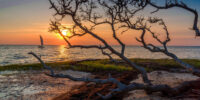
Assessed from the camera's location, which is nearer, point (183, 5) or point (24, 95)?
point (183, 5)

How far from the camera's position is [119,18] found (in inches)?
328

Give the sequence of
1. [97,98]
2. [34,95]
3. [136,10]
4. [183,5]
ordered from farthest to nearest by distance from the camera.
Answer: [34,95], [136,10], [97,98], [183,5]

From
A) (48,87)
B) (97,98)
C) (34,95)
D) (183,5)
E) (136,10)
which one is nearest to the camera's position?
(183,5)

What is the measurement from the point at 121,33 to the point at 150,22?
5.90ft

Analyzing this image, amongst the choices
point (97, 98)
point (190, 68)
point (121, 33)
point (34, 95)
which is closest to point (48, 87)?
point (34, 95)

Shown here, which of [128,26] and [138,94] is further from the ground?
[128,26]

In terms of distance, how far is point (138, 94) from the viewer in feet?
23.7

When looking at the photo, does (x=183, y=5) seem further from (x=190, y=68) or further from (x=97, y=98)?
(x=97, y=98)

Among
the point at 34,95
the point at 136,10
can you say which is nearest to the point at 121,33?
the point at 136,10

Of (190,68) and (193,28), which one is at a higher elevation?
(193,28)

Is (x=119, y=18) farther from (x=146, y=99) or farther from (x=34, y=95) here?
(x=34, y=95)

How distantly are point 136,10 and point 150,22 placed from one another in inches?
56.9

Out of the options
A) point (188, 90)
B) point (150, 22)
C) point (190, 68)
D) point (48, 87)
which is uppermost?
point (150, 22)

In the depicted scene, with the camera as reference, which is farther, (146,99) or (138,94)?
(138,94)
